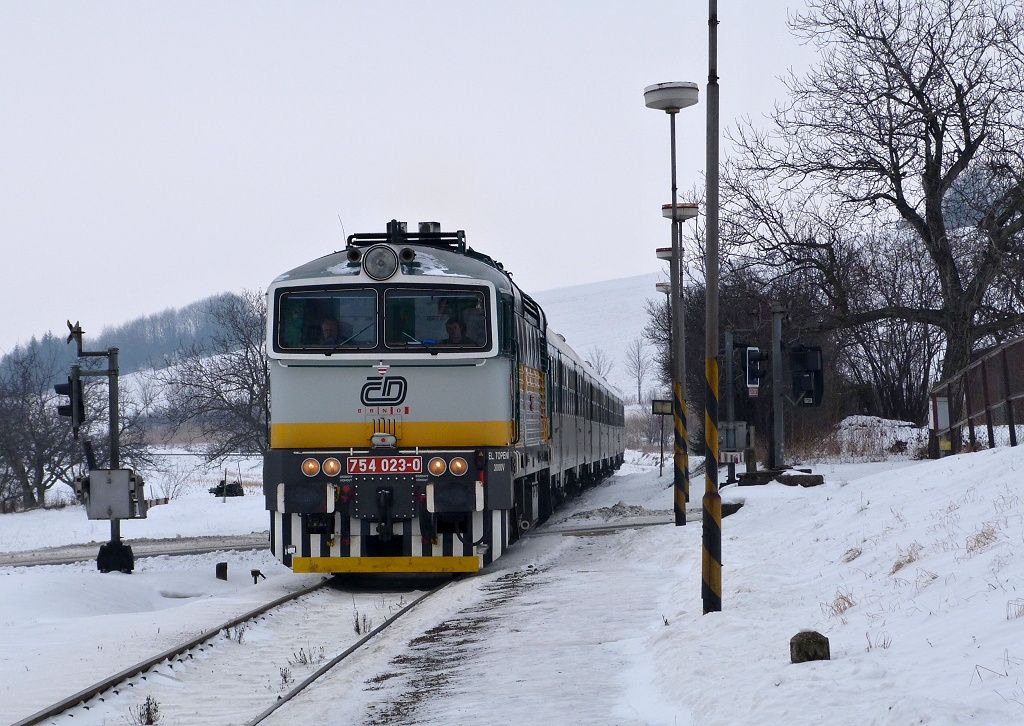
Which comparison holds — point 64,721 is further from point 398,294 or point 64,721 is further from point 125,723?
point 398,294

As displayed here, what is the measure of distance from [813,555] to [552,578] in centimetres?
309

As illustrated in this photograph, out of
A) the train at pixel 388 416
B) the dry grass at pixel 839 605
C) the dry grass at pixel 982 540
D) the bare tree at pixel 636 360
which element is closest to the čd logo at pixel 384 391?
the train at pixel 388 416

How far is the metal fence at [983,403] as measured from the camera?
55.7ft

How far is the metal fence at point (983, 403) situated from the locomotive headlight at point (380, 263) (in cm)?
869

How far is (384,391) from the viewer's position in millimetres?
13617

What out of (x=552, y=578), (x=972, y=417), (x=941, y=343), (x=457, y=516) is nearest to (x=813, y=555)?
(x=552, y=578)

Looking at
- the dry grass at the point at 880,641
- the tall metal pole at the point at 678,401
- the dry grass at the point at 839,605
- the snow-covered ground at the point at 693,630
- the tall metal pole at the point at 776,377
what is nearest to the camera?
the snow-covered ground at the point at 693,630

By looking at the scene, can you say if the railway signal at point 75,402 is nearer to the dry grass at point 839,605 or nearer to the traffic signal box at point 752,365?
the traffic signal box at point 752,365

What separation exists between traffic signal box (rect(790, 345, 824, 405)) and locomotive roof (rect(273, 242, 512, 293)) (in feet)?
18.6

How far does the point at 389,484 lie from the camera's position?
13.4 metres

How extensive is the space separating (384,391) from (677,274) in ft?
31.3

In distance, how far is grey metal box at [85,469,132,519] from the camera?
1845 cm

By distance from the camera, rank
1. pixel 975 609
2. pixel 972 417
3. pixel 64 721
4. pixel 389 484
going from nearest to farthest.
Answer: pixel 975 609 → pixel 64 721 → pixel 389 484 → pixel 972 417

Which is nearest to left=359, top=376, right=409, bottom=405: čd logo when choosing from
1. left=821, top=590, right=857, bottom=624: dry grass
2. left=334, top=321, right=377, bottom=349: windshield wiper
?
left=334, top=321, right=377, bottom=349: windshield wiper
